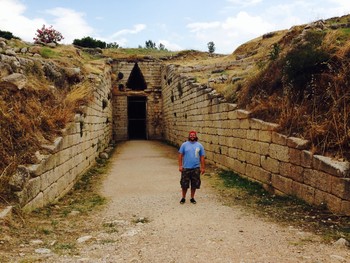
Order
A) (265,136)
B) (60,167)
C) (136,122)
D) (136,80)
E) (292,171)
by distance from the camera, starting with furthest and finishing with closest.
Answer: (136,122), (136,80), (265,136), (60,167), (292,171)

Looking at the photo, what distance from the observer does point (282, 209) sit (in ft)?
19.1

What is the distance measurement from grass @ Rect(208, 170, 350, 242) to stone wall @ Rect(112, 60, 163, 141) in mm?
14544

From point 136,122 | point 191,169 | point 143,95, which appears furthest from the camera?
point 136,122

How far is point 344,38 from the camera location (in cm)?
763

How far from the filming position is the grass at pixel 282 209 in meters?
4.68

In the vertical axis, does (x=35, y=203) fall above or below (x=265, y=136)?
below

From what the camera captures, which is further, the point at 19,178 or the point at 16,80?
the point at 16,80

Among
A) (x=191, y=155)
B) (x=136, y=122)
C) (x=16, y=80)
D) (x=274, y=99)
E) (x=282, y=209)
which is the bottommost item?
(x=282, y=209)

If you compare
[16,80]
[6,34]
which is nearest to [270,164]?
[16,80]

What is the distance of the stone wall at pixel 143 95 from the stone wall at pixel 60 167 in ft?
34.6

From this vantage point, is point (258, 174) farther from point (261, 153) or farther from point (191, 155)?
point (191, 155)

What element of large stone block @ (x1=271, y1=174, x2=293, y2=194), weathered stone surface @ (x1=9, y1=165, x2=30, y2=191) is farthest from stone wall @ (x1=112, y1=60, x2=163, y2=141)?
weathered stone surface @ (x1=9, y1=165, x2=30, y2=191)

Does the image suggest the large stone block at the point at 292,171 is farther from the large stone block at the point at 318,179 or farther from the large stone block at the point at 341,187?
the large stone block at the point at 341,187

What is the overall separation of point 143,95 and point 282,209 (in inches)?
710
